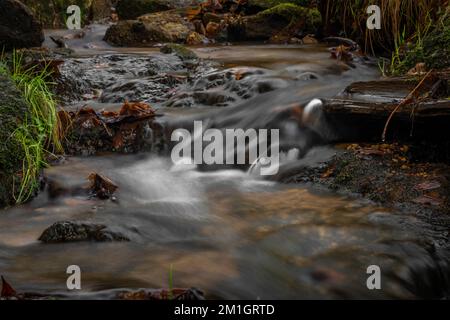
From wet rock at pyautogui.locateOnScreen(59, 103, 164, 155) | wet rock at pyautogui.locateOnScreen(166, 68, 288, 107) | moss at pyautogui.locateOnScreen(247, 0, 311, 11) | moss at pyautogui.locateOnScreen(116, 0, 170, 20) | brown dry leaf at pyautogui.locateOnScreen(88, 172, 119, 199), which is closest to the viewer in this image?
brown dry leaf at pyautogui.locateOnScreen(88, 172, 119, 199)

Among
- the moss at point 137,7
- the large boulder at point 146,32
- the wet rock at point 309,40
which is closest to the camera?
the wet rock at point 309,40

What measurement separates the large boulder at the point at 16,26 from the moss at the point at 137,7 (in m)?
5.31

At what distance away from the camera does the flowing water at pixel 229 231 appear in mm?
2541

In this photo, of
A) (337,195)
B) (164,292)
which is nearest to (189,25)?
(337,195)

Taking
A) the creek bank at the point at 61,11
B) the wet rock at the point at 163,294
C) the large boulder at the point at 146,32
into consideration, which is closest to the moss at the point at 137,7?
the creek bank at the point at 61,11

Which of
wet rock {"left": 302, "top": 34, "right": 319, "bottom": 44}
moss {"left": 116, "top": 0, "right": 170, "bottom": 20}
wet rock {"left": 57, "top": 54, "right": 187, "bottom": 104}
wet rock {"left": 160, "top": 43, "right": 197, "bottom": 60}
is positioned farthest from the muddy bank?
moss {"left": 116, "top": 0, "right": 170, "bottom": 20}

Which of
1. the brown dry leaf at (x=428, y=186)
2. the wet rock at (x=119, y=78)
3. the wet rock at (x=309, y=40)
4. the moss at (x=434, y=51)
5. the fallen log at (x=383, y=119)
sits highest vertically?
the wet rock at (x=309, y=40)

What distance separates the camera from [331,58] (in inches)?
263

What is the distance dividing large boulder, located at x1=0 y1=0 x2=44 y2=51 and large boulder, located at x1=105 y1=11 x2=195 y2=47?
2065mm

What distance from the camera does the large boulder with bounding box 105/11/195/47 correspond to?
937cm

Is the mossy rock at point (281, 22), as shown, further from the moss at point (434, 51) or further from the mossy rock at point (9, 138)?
the mossy rock at point (9, 138)

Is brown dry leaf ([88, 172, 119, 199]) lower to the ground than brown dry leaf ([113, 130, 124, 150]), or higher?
lower

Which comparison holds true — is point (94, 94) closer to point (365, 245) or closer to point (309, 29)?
point (365, 245)

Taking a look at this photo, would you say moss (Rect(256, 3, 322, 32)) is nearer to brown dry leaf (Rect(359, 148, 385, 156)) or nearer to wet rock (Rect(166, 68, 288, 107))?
wet rock (Rect(166, 68, 288, 107))
